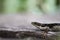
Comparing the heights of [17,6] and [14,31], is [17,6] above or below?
below

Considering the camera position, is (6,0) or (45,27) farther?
(6,0)

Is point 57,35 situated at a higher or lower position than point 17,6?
higher

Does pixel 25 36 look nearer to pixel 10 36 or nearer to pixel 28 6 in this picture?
pixel 10 36

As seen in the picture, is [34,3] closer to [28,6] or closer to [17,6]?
[28,6]

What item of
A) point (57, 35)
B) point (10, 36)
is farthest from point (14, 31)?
point (57, 35)

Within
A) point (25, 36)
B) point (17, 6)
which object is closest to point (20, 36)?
point (25, 36)

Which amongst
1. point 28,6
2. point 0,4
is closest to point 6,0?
point 0,4

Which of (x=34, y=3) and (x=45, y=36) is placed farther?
(x=34, y=3)
